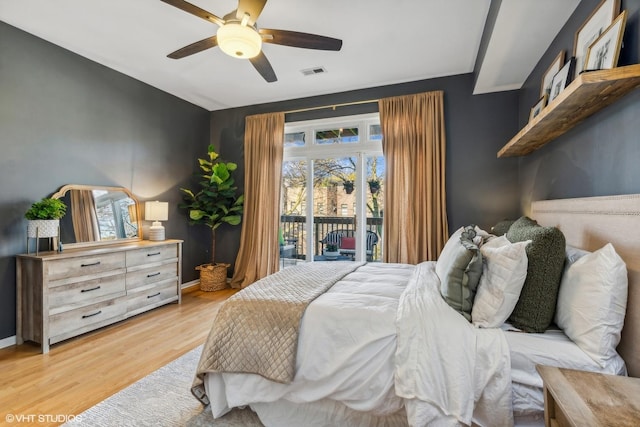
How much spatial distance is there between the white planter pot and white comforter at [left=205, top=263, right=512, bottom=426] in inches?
86.0

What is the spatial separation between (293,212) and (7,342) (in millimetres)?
3252

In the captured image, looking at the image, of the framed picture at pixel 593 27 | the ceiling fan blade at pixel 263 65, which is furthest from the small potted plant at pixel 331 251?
the framed picture at pixel 593 27

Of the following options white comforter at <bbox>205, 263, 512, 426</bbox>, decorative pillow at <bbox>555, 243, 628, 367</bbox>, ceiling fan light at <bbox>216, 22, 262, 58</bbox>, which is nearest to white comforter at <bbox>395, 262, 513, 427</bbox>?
white comforter at <bbox>205, 263, 512, 426</bbox>

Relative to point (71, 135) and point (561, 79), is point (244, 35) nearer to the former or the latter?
point (561, 79)

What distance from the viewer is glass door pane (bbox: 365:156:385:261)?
4.05 m

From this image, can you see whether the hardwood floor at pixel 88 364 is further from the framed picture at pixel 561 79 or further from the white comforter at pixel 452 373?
the framed picture at pixel 561 79

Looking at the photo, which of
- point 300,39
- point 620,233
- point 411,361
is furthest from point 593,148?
point 300,39

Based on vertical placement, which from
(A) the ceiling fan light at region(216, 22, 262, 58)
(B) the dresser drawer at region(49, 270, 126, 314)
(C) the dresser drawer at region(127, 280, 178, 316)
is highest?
(A) the ceiling fan light at region(216, 22, 262, 58)

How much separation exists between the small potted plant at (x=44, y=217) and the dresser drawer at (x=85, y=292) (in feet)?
1.67

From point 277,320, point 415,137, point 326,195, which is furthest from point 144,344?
point 415,137

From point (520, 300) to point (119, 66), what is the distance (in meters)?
4.35

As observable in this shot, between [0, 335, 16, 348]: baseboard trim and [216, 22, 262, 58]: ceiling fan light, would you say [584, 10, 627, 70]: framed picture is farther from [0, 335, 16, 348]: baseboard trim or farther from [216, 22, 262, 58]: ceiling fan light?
[0, 335, 16, 348]: baseboard trim

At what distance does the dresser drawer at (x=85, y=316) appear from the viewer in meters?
2.56

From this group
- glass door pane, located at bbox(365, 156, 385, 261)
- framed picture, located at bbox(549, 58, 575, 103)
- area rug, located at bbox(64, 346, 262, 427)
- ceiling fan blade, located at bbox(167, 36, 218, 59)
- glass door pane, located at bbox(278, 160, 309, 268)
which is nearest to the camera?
area rug, located at bbox(64, 346, 262, 427)
